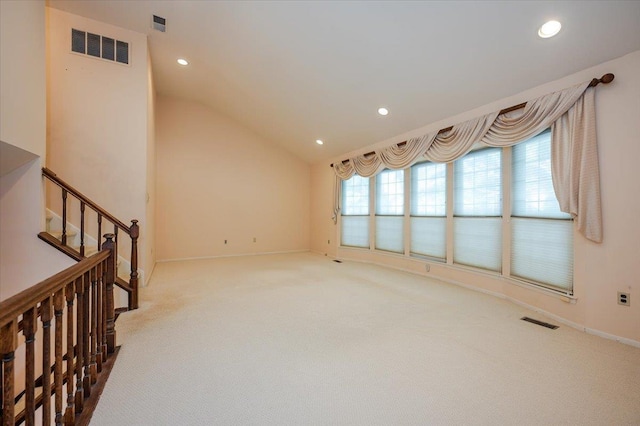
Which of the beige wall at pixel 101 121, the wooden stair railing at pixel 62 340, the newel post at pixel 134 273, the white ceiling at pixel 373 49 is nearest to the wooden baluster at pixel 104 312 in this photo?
the wooden stair railing at pixel 62 340

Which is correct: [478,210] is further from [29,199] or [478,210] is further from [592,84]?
[29,199]

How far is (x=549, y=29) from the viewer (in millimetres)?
2422

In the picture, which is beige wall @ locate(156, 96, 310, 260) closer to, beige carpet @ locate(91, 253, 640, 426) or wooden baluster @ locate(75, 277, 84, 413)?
beige carpet @ locate(91, 253, 640, 426)

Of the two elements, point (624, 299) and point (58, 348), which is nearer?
point (58, 348)

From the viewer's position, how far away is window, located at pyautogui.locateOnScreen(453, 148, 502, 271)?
3703mm

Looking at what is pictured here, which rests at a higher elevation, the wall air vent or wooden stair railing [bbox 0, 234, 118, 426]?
the wall air vent

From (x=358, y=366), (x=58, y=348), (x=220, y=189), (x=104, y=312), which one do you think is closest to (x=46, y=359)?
(x=58, y=348)

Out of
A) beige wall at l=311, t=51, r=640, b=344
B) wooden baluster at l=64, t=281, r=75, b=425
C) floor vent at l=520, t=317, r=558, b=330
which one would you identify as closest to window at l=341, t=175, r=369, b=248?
floor vent at l=520, t=317, r=558, b=330

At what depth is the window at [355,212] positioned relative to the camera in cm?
607

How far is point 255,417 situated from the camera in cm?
150

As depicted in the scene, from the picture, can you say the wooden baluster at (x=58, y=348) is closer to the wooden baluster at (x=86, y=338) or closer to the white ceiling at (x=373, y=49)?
the wooden baluster at (x=86, y=338)

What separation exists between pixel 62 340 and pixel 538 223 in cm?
418

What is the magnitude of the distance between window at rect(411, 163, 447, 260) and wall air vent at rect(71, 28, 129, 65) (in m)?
4.66

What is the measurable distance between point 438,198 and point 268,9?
138 inches
